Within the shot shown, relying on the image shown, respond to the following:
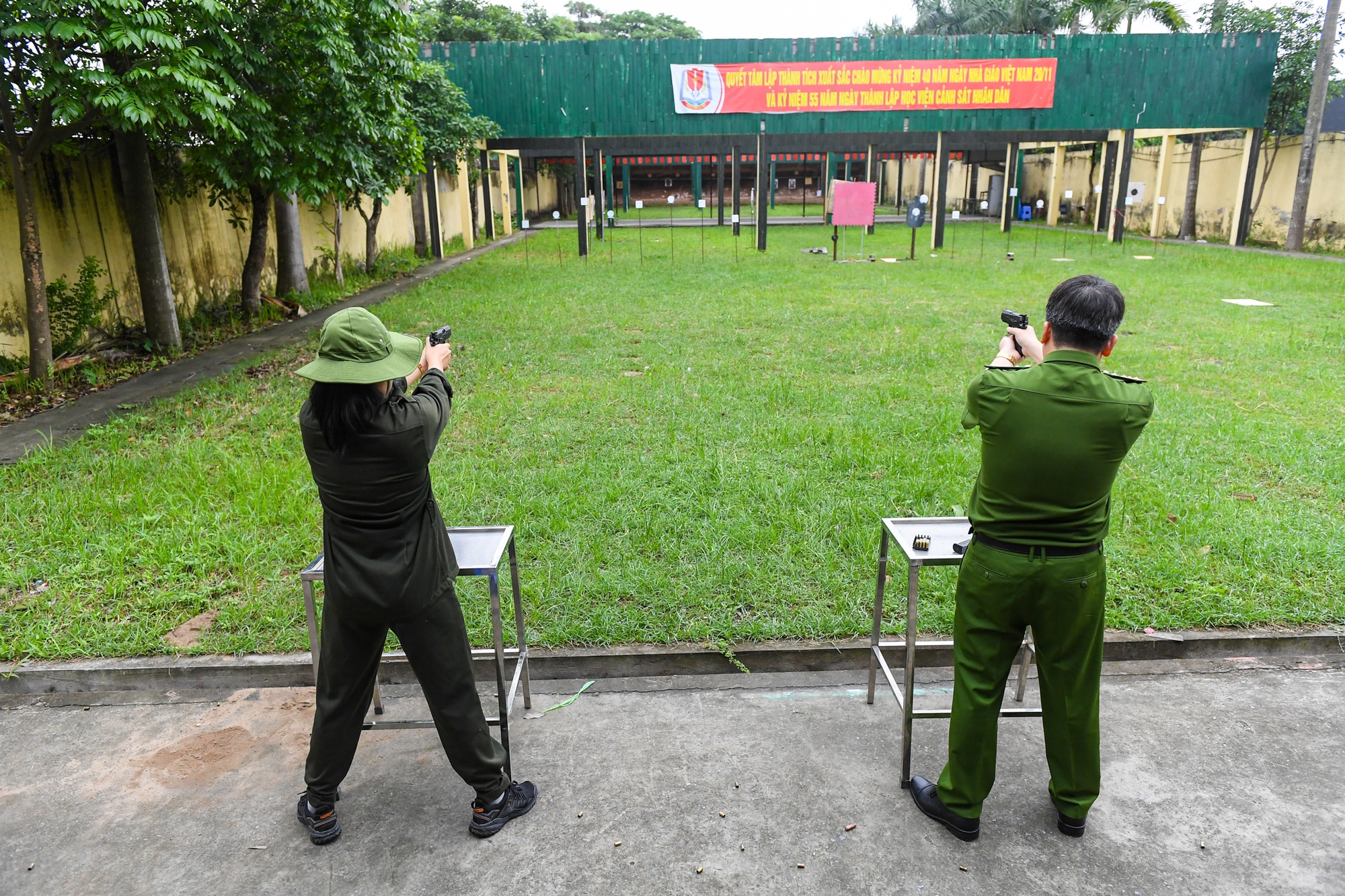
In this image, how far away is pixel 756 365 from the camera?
8.85 metres

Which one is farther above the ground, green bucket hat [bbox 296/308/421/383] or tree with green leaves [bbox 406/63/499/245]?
tree with green leaves [bbox 406/63/499/245]

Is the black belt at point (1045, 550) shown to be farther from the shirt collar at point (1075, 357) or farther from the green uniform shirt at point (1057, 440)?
the shirt collar at point (1075, 357)

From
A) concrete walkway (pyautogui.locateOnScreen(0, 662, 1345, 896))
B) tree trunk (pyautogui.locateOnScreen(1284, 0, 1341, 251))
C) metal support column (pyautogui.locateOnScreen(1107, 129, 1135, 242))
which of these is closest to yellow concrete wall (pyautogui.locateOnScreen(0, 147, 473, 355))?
concrete walkway (pyautogui.locateOnScreen(0, 662, 1345, 896))

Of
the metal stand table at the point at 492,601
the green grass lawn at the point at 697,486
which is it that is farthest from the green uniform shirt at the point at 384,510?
the green grass lawn at the point at 697,486

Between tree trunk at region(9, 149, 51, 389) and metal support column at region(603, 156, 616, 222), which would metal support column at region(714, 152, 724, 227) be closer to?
metal support column at region(603, 156, 616, 222)

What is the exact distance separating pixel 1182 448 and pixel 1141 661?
286 centimetres

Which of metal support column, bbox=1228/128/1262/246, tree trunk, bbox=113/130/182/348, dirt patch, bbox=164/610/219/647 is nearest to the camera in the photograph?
dirt patch, bbox=164/610/219/647

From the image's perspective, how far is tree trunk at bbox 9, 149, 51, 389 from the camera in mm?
7699

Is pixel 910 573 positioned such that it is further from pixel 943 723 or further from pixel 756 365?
pixel 756 365

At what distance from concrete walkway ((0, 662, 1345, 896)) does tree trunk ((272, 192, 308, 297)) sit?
429 inches

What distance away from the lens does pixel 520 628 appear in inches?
139

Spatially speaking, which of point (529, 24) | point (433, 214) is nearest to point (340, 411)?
point (433, 214)

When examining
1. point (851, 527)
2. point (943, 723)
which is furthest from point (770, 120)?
point (943, 723)

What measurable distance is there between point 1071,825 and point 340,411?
2.63 m
